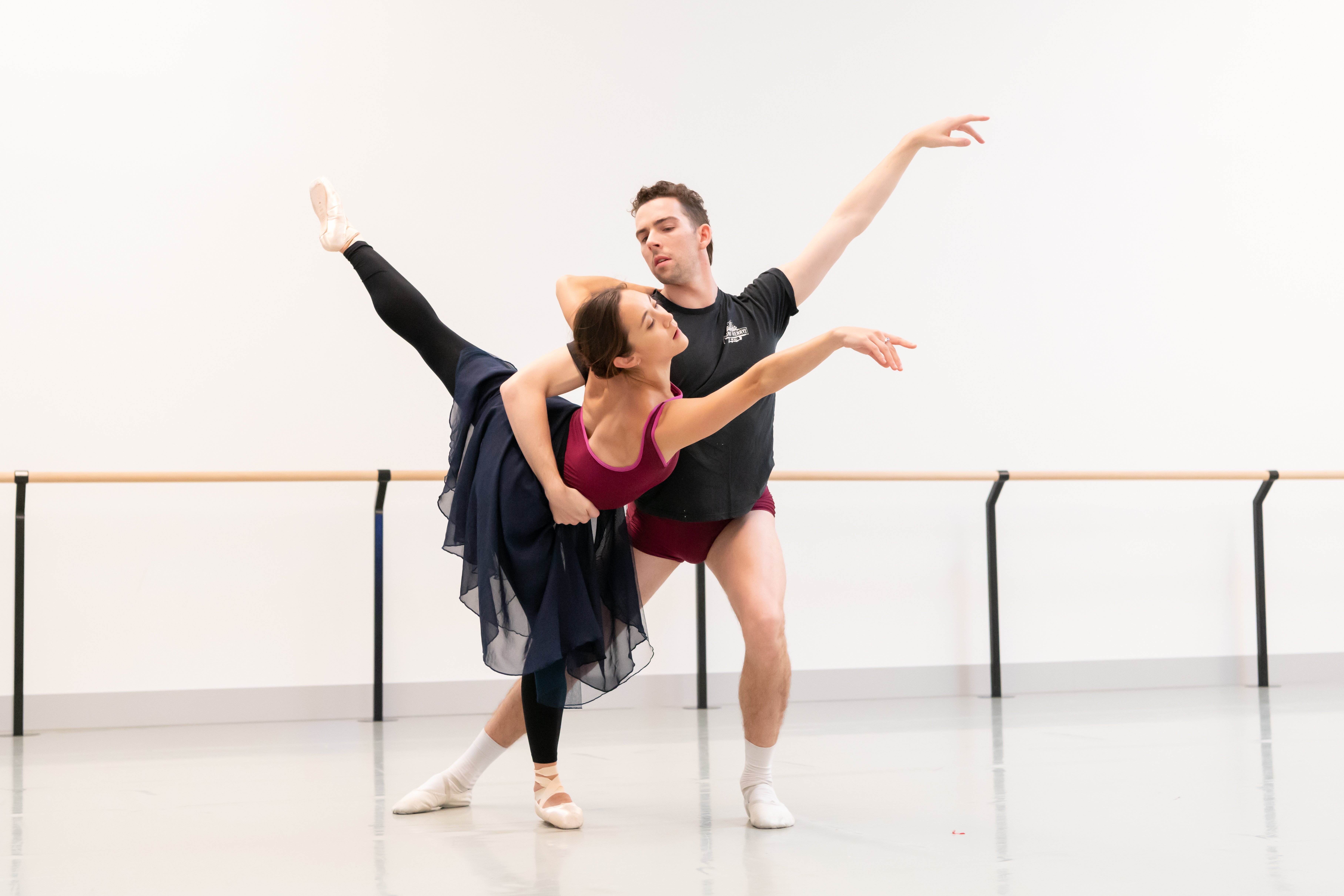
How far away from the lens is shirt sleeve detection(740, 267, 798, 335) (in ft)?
6.98

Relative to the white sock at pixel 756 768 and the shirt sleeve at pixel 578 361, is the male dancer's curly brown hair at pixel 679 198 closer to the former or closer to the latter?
the shirt sleeve at pixel 578 361

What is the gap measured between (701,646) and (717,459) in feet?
5.40

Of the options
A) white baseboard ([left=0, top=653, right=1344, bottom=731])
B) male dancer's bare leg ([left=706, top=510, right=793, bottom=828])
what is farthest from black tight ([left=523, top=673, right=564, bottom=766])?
white baseboard ([left=0, top=653, right=1344, bottom=731])

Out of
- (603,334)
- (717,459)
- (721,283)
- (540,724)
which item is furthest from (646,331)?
(721,283)

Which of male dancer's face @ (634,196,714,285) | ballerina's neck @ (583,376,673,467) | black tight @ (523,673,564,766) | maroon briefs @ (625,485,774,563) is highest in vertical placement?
male dancer's face @ (634,196,714,285)

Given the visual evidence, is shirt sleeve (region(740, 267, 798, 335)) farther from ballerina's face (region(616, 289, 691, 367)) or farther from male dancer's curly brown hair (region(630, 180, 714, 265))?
→ ballerina's face (region(616, 289, 691, 367))

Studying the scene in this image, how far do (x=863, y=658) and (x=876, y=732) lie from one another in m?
0.81

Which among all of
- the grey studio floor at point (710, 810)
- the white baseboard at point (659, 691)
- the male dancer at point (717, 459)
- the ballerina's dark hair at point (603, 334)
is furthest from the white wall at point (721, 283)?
the ballerina's dark hair at point (603, 334)

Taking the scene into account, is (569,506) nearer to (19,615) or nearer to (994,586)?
(19,615)

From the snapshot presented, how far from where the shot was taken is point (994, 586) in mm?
3762

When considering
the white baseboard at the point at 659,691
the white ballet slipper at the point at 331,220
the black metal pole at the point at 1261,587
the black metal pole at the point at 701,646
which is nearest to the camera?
the white ballet slipper at the point at 331,220

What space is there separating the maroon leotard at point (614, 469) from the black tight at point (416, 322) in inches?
12.9

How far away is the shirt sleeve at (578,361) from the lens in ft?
6.24

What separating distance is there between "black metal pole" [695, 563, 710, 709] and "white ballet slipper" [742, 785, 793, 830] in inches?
60.3
